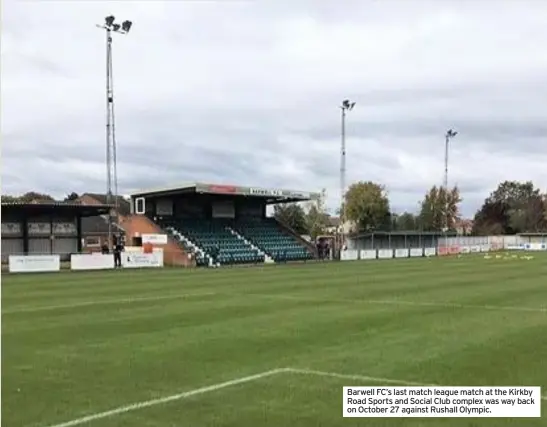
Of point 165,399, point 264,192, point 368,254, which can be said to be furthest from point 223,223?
point 165,399

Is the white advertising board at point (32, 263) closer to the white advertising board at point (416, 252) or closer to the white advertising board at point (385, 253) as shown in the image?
the white advertising board at point (385, 253)

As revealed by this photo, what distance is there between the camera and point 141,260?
49.0m

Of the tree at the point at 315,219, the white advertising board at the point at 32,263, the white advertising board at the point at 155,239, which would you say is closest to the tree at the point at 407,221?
the tree at the point at 315,219

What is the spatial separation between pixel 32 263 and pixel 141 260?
→ 787 centimetres

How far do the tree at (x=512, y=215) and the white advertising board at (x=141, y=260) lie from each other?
10231cm

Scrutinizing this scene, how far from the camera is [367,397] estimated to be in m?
8.53

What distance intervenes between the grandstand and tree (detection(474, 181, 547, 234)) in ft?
278

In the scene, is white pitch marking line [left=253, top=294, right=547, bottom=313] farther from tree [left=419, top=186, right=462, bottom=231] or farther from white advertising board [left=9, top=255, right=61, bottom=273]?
tree [left=419, top=186, right=462, bottom=231]

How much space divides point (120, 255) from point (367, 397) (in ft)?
133

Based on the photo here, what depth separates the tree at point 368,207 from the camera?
115812 mm

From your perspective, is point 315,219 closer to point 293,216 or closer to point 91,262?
point 293,216

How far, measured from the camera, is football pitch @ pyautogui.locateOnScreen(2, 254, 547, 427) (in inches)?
320

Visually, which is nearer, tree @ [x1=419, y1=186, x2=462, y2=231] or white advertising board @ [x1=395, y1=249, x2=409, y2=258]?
white advertising board @ [x1=395, y1=249, x2=409, y2=258]
